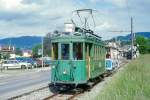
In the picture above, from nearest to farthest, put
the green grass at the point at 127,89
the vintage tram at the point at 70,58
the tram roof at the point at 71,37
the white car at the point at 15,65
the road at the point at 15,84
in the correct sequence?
the green grass at the point at 127,89 < the vintage tram at the point at 70,58 < the tram roof at the point at 71,37 < the road at the point at 15,84 < the white car at the point at 15,65

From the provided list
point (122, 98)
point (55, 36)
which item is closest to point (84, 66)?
point (55, 36)

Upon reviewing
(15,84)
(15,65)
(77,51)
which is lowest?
(15,84)

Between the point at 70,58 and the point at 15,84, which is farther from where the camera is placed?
the point at 15,84

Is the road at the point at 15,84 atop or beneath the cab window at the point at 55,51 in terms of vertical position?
beneath

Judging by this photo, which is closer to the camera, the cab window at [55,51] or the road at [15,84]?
the cab window at [55,51]

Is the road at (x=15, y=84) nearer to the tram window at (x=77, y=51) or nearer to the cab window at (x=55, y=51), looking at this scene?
the cab window at (x=55, y=51)

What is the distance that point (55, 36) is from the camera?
21.6 meters

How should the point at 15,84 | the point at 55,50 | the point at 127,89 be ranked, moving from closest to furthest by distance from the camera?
1. the point at 127,89
2. the point at 55,50
3. the point at 15,84

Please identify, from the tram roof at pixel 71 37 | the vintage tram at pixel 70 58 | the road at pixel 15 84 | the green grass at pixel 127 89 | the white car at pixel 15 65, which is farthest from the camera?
the white car at pixel 15 65

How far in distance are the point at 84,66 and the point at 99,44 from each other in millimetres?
5380

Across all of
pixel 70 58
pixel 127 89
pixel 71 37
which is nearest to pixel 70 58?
pixel 70 58

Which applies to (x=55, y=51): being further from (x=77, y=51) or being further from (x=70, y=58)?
(x=77, y=51)

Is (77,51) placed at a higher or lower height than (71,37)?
lower

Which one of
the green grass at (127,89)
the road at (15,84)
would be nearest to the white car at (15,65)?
the road at (15,84)
